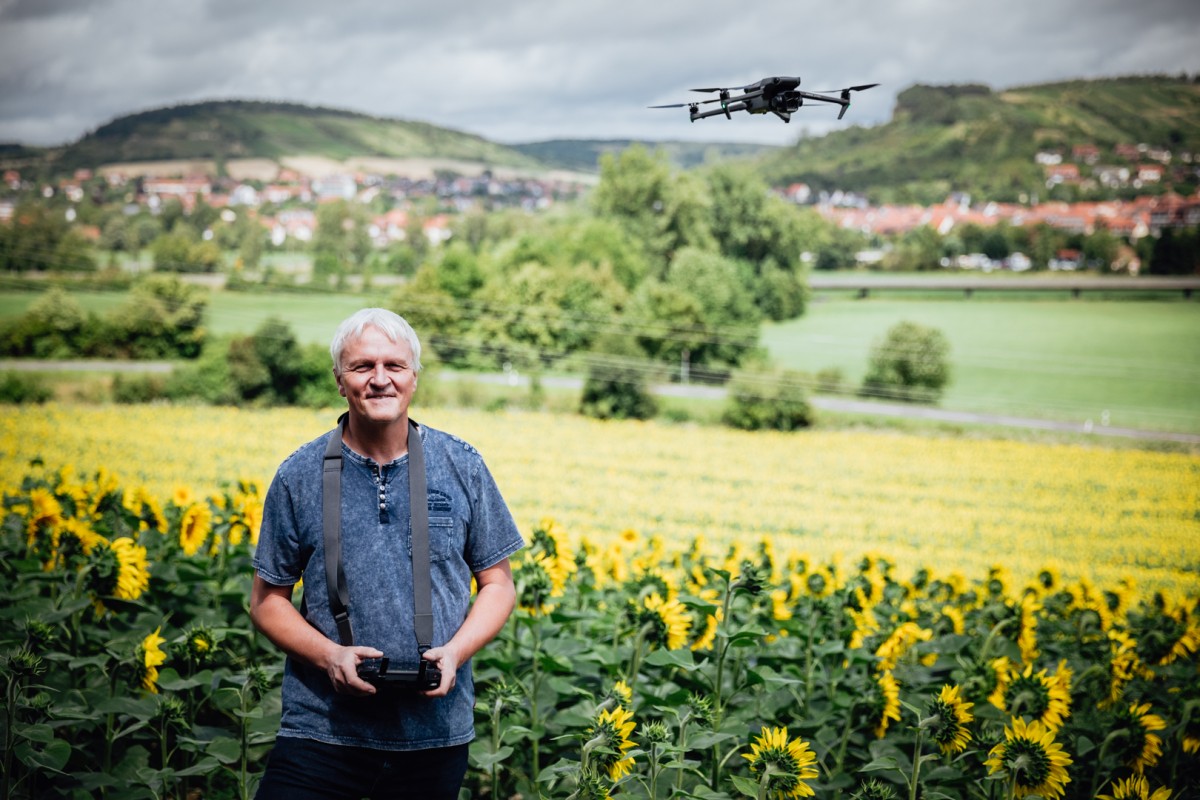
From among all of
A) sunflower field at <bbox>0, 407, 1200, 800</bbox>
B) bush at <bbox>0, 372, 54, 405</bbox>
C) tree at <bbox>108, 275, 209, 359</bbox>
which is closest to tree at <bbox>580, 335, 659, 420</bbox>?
bush at <bbox>0, 372, 54, 405</bbox>

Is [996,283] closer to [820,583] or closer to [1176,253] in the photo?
[1176,253]

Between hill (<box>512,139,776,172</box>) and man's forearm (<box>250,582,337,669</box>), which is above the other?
hill (<box>512,139,776,172</box>)

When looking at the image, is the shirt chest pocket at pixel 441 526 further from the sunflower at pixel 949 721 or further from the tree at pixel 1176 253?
the tree at pixel 1176 253

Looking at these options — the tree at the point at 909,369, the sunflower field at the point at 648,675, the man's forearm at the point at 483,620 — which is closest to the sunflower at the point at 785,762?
the sunflower field at the point at 648,675

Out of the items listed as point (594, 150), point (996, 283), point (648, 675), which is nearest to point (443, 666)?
point (648, 675)

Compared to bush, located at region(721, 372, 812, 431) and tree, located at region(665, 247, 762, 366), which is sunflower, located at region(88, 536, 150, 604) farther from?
tree, located at region(665, 247, 762, 366)

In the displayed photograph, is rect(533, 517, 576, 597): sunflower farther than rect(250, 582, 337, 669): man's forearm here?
Yes
